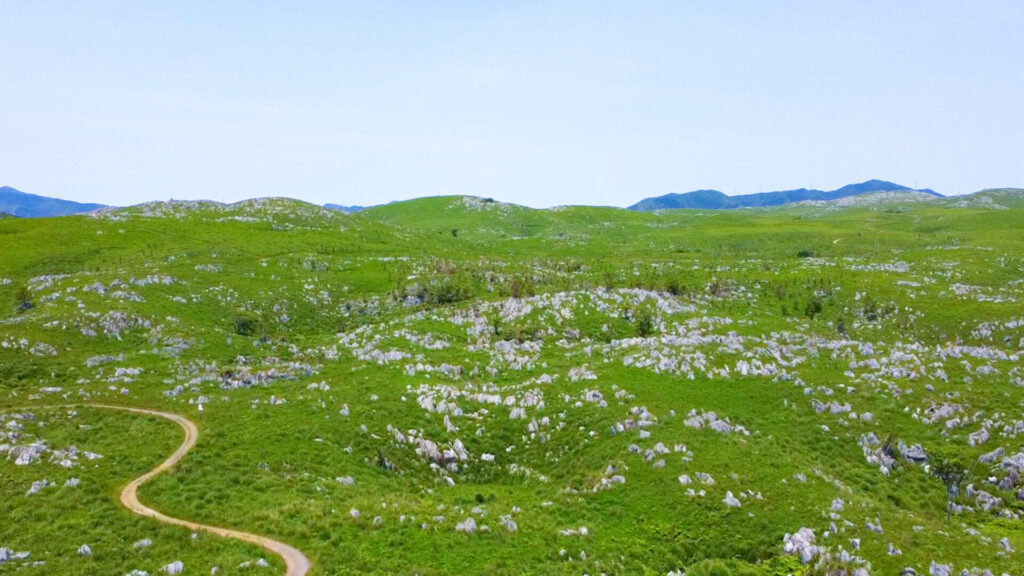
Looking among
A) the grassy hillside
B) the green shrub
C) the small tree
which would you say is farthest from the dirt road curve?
the small tree

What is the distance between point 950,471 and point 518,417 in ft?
77.4

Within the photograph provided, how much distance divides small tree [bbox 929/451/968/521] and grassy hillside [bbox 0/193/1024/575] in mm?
260

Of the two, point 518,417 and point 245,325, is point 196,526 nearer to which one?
point 518,417

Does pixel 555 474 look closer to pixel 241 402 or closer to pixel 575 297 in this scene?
pixel 241 402

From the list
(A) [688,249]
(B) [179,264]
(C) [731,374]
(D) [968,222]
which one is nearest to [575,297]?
(C) [731,374]

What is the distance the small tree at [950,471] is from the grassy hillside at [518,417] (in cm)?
26

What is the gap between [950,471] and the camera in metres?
27.3

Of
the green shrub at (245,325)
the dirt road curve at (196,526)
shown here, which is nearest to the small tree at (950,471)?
the dirt road curve at (196,526)

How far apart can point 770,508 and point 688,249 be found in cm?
9513

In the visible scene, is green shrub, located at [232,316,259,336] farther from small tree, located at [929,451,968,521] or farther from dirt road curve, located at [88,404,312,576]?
small tree, located at [929,451,968,521]

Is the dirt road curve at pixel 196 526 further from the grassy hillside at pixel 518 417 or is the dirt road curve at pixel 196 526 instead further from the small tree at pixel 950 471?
the small tree at pixel 950 471

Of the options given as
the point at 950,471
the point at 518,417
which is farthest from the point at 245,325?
the point at 950,471

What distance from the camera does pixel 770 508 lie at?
2416cm

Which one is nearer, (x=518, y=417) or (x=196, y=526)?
(x=196, y=526)
